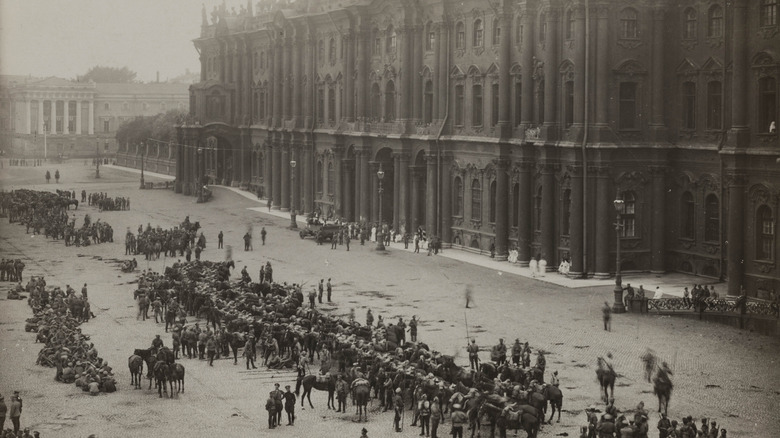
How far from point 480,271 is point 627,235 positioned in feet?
26.6

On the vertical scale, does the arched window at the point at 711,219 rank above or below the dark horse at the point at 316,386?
above

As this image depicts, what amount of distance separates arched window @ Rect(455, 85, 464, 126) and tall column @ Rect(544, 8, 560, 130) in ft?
34.3

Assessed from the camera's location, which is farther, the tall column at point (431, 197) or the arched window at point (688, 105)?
the tall column at point (431, 197)

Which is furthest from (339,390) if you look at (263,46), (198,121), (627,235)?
(198,121)

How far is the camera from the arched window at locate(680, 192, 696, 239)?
57438 mm

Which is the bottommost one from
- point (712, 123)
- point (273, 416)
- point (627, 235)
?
point (273, 416)

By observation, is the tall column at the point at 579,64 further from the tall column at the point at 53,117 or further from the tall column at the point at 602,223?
the tall column at the point at 53,117

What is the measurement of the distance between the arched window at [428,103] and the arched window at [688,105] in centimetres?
2018

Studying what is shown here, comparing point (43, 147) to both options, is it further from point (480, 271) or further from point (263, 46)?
point (480, 271)

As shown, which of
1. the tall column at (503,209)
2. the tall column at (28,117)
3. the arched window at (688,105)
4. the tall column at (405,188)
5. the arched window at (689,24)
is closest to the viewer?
the arched window at (689,24)

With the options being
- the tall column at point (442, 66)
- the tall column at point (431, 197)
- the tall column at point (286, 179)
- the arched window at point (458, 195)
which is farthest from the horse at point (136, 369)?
the tall column at point (286, 179)

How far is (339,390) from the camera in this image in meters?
33.5

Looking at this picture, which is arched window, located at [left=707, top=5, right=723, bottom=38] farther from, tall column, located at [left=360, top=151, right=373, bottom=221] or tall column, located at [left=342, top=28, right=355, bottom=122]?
tall column, located at [left=342, top=28, right=355, bottom=122]

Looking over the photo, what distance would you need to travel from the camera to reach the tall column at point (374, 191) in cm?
8081
